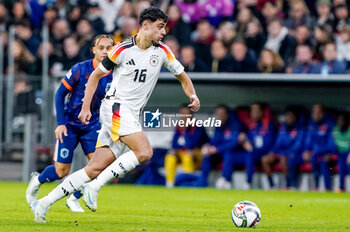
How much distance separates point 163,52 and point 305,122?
956cm

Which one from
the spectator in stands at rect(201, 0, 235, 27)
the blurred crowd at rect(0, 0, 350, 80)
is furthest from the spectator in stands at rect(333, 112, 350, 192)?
the spectator in stands at rect(201, 0, 235, 27)

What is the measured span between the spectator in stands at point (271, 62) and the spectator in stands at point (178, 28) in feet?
7.22

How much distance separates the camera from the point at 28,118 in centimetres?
1817

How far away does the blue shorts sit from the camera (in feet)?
33.7

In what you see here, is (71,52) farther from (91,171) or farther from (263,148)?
(91,171)

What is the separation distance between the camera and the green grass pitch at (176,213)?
8117mm

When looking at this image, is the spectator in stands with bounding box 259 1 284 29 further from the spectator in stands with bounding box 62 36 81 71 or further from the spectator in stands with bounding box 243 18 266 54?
the spectator in stands with bounding box 62 36 81 71

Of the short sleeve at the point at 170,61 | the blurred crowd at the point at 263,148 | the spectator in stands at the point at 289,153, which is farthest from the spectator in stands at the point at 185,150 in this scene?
the short sleeve at the point at 170,61

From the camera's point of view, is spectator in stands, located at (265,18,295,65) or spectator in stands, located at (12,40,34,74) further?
spectator in stands, located at (12,40,34,74)

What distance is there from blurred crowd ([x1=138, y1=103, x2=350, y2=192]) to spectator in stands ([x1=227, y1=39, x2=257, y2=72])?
0.88m

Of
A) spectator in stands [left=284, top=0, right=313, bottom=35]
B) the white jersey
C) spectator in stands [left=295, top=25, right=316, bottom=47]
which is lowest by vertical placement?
the white jersey

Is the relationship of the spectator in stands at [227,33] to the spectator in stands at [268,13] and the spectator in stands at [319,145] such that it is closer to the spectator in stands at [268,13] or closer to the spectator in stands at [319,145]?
the spectator in stands at [268,13]

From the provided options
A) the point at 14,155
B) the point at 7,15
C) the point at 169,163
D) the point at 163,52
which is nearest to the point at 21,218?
the point at 163,52

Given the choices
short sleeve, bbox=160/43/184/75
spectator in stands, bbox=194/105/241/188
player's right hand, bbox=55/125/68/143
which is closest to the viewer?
short sleeve, bbox=160/43/184/75
